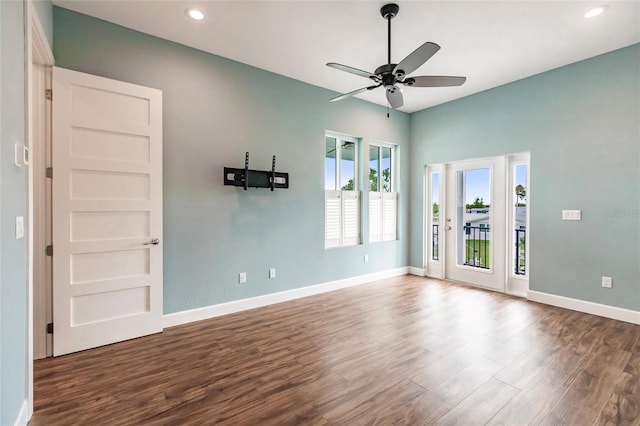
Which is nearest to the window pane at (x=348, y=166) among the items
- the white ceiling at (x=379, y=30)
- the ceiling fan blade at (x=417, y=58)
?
the white ceiling at (x=379, y=30)

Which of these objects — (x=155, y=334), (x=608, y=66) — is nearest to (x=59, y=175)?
(x=155, y=334)

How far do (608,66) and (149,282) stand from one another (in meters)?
5.75

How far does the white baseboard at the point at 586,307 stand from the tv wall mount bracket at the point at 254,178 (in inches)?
150

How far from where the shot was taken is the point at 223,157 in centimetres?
356

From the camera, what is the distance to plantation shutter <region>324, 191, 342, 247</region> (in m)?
4.62

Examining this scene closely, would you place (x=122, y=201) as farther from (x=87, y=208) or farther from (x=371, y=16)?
(x=371, y=16)

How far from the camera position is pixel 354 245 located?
4.93 metres

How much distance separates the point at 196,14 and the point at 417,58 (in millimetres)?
2122

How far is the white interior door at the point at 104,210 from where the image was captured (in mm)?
2562

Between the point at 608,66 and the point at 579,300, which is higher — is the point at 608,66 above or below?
above

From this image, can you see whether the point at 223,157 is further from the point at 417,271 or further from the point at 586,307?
the point at 586,307

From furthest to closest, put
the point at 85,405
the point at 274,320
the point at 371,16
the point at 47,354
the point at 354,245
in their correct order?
the point at 354,245, the point at 274,320, the point at 371,16, the point at 47,354, the point at 85,405

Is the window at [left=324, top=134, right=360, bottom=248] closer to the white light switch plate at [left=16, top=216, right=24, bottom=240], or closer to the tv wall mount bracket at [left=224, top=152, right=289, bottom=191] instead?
the tv wall mount bracket at [left=224, top=152, right=289, bottom=191]

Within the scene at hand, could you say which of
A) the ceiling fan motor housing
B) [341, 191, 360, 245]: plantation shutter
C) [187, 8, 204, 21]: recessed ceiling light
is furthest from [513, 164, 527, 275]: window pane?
[187, 8, 204, 21]: recessed ceiling light
